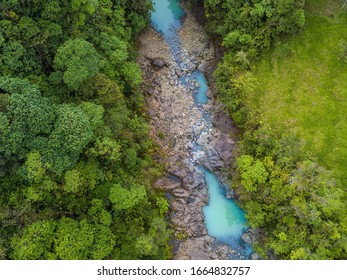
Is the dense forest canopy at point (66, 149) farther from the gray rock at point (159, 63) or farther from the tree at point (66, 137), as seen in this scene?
the gray rock at point (159, 63)

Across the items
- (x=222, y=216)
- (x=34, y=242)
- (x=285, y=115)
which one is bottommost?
(x=34, y=242)

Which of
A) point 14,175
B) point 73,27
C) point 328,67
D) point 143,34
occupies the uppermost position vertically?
point 143,34

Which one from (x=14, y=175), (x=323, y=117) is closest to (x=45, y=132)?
(x=14, y=175)

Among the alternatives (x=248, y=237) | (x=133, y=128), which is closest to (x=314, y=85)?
(x=248, y=237)

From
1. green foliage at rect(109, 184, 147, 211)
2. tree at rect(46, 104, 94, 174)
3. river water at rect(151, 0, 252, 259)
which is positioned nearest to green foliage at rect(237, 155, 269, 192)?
river water at rect(151, 0, 252, 259)

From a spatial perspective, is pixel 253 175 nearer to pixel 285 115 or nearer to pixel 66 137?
pixel 285 115

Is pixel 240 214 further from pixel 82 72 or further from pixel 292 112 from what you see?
pixel 82 72
